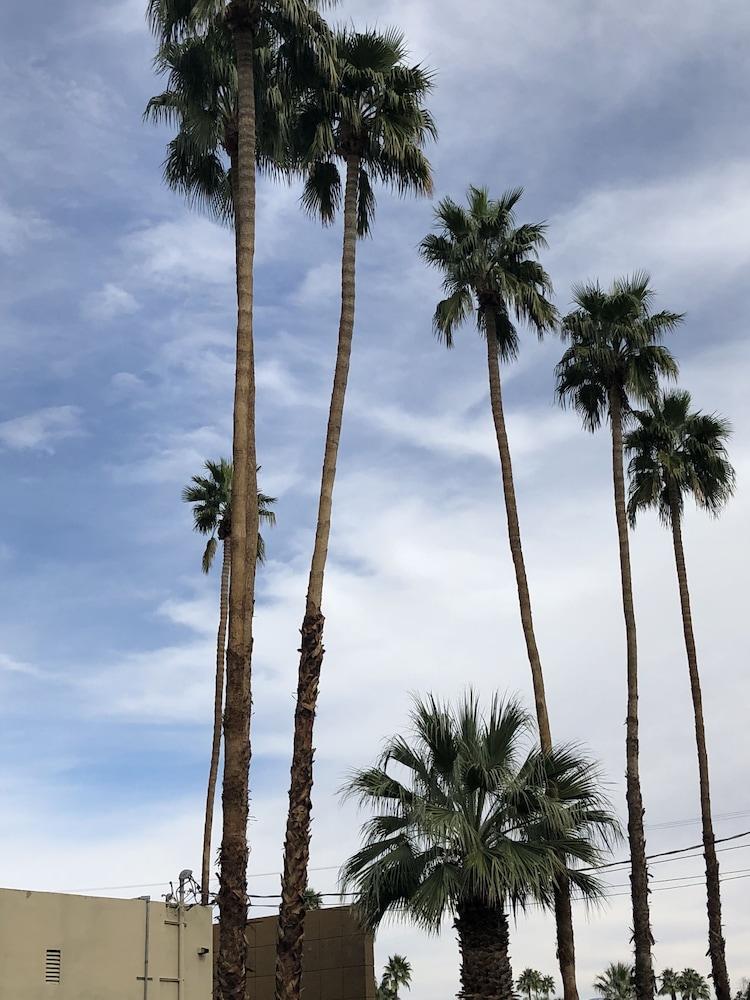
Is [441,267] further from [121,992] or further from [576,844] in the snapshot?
[121,992]

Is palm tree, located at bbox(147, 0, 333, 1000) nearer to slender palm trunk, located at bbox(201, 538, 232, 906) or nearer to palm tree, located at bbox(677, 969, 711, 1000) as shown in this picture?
slender palm trunk, located at bbox(201, 538, 232, 906)

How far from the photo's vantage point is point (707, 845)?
3572 cm

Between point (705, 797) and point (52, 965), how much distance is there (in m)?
21.2

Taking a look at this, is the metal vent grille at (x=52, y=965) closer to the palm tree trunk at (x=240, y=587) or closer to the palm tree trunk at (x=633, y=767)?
the palm tree trunk at (x=240, y=587)

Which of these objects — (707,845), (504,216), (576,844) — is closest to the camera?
(576,844)

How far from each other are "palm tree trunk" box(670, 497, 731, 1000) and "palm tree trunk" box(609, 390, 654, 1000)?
13.9 feet

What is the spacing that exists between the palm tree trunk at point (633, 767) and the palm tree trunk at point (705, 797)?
423cm

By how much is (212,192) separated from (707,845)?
22906 millimetres

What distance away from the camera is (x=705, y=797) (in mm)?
36562

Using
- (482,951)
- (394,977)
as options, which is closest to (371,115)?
(482,951)

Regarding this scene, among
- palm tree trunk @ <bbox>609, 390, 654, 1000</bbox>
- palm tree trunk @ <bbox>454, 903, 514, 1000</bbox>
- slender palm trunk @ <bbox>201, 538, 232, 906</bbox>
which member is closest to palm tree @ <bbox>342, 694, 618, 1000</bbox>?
palm tree trunk @ <bbox>454, 903, 514, 1000</bbox>

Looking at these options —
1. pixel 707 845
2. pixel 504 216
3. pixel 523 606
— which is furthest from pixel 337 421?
pixel 707 845

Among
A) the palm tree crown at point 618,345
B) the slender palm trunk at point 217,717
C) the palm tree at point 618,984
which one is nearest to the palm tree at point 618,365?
the palm tree crown at point 618,345

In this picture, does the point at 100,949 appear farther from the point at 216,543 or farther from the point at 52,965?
the point at 216,543
